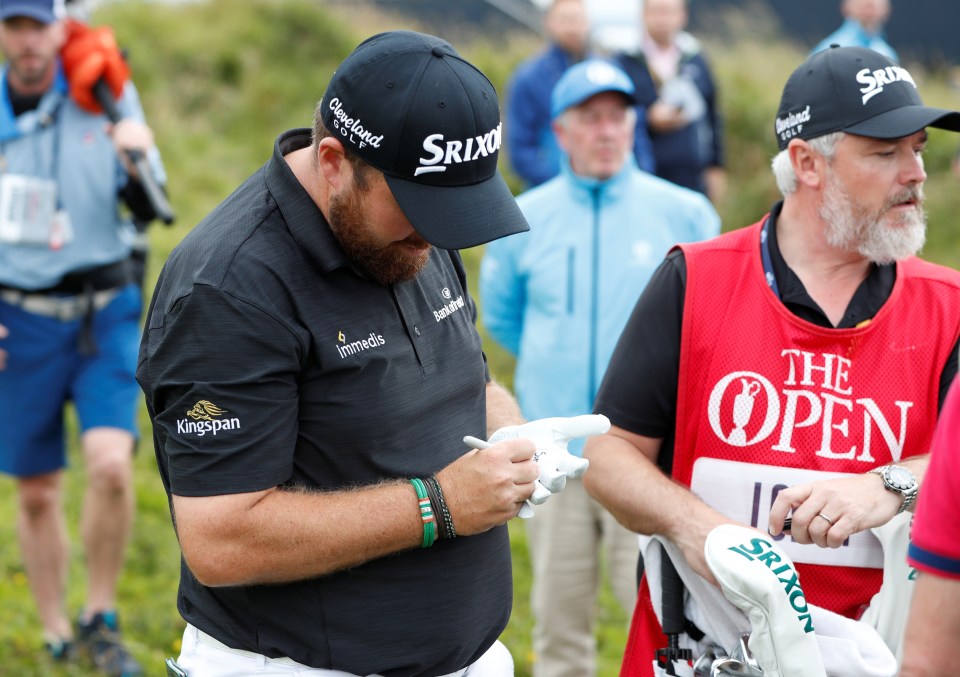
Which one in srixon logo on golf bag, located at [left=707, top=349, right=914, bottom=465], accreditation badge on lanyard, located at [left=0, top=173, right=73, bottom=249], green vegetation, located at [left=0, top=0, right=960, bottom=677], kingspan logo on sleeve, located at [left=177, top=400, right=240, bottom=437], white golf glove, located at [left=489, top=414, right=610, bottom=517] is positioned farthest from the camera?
green vegetation, located at [left=0, top=0, right=960, bottom=677]

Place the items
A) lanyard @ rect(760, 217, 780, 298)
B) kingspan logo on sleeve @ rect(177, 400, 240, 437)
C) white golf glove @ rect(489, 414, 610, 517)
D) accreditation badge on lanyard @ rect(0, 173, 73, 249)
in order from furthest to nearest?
1. accreditation badge on lanyard @ rect(0, 173, 73, 249)
2. lanyard @ rect(760, 217, 780, 298)
3. white golf glove @ rect(489, 414, 610, 517)
4. kingspan logo on sleeve @ rect(177, 400, 240, 437)

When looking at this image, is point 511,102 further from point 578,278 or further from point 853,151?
point 853,151

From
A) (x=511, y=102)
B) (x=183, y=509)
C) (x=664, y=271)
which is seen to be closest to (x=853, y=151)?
(x=664, y=271)

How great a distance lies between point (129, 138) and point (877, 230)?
3.23 m

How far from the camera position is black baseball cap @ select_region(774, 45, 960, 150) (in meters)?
3.00

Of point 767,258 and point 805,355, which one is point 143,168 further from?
point 805,355

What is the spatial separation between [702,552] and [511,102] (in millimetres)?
5357

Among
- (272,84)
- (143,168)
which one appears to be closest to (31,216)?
(143,168)

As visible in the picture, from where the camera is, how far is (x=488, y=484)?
8.40 feet

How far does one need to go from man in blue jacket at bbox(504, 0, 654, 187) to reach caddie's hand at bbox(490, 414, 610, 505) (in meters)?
4.81

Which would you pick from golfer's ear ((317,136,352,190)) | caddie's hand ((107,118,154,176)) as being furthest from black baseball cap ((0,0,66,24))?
golfer's ear ((317,136,352,190))

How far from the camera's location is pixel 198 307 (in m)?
2.42

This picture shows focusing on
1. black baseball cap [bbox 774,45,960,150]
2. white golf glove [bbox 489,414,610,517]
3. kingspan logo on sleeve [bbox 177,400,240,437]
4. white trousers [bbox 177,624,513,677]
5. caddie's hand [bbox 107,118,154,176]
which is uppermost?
black baseball cap [bbox 774,45,960,150]

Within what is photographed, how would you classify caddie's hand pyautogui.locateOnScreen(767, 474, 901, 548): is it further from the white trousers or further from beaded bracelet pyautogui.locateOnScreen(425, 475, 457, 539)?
the white trousers
